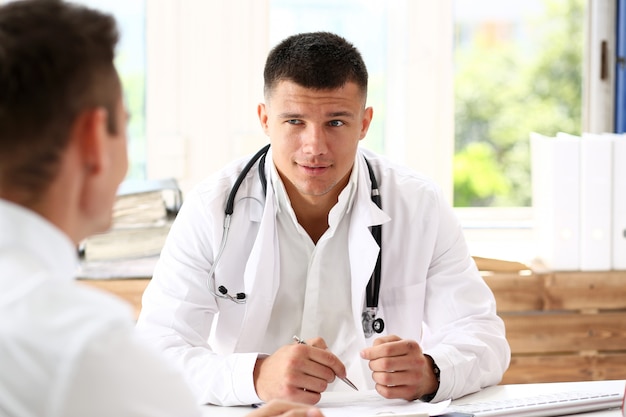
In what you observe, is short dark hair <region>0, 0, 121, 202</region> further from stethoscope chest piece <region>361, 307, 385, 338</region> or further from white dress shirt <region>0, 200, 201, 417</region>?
stethoscope chest piece <region>361, 307, 385, 338</region>

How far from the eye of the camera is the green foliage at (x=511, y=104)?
17.3ft

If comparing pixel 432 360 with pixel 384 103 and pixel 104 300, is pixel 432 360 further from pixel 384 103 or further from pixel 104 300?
pixel 384 103

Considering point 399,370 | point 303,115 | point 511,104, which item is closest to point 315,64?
point 303,115

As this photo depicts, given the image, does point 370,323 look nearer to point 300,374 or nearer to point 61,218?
point 300,374

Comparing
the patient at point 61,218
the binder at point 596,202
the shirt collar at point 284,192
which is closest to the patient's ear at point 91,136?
the patient at point 61,218

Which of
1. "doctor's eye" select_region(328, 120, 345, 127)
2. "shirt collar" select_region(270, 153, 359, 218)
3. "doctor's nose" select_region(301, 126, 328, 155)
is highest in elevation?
"doctor's eye" select_region(328, 120, 345, 127)

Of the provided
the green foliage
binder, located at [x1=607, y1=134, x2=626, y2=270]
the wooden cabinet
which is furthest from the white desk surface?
the green foliage

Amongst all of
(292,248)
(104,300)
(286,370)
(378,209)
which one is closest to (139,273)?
(292,248)

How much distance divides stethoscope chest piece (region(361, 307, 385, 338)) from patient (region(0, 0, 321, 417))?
1000mm

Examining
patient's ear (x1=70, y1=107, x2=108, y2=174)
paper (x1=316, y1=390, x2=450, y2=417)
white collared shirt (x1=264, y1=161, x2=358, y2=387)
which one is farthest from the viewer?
white collared shirt (x1=264, y1=161, x2=358, y2=387)

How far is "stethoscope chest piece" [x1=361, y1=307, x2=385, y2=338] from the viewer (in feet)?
6.05

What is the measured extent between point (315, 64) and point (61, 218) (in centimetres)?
111

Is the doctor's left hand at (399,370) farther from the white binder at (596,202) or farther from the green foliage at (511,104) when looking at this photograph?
the green foliage at (511,104)

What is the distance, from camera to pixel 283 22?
2.97 meters
